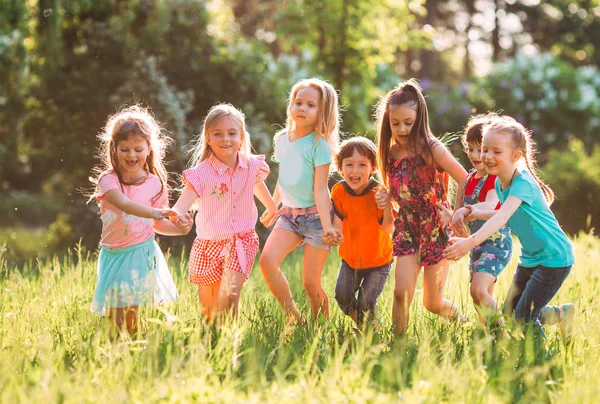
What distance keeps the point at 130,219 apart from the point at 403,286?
181 cm

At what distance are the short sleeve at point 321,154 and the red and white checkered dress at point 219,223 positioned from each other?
498mm

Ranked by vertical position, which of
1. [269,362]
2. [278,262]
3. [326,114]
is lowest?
[269,362]

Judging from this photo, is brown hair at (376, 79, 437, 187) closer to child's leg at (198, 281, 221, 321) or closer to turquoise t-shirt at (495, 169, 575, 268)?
turquoise t-shirt at (495, 169, 575, 268)

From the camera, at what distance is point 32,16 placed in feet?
31.2

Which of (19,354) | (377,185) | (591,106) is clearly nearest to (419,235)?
(377,185)

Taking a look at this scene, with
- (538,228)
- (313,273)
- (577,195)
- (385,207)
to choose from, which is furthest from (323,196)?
(577,195)

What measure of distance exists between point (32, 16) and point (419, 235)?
693 cm

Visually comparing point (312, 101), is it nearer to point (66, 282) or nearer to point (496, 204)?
point (496, 204)

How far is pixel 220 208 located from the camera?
187 inches

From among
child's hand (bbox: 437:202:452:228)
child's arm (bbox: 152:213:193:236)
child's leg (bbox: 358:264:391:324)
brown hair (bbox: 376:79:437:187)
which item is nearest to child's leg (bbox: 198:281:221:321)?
child's arm (bbox: 152:213:193:236)

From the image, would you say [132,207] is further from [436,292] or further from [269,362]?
[436,292]

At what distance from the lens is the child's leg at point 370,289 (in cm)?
483

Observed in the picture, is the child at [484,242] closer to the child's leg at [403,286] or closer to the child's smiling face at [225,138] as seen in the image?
the child's leg at [403,286]

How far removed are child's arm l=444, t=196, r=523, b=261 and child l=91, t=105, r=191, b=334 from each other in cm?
166
